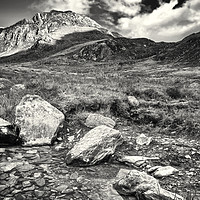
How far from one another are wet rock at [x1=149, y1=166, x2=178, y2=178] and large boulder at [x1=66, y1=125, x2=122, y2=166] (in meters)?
1.15

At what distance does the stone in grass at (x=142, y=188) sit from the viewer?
11.4ft

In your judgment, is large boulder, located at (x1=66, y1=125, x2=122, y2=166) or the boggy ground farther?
large boulder, located at (x1=66, y1=125, x2=122, y2=166)

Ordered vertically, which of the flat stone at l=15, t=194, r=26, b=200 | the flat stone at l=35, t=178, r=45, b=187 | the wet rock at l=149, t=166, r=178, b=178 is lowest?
the wet rock at l=149, t=166, r=178, b=178

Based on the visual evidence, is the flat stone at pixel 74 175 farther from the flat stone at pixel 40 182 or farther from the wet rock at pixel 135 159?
the wet rock at pixel 135 159

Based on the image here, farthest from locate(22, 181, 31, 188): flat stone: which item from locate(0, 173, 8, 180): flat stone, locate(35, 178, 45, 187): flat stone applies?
locate(0, 173, 8, 180): flat stone

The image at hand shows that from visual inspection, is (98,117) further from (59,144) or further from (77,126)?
(59,144)

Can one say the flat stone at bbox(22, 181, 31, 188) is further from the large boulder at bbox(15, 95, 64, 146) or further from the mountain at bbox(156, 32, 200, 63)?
the mountain at bbox(156, 32, 200, 63)

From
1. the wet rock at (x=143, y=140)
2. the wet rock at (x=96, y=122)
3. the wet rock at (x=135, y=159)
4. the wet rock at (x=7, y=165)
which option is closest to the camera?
the wet rock at (x=7, y=165)

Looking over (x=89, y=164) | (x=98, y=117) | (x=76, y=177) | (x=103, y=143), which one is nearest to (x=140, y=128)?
(x=98, y=117)

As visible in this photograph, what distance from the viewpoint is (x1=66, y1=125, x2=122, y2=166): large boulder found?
15.8 feet

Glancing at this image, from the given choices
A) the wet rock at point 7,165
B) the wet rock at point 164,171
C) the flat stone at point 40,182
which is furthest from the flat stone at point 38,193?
the wet rock at point 164,171

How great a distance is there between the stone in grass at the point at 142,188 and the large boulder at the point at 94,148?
96 centimetres

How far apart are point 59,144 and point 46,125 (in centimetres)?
65

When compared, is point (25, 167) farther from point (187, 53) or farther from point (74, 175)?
point (187, 53)
